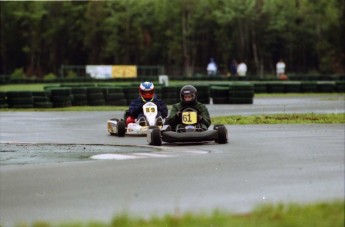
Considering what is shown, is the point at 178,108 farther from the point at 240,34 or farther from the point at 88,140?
the point at 240,34

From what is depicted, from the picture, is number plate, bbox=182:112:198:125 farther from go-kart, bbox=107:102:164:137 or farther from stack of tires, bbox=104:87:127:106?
stack of tires, bbox=104:87:127:106

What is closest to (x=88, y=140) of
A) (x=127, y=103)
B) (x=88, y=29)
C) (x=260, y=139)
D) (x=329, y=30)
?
(x=260, y=139)

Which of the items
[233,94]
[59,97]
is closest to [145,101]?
[59,97]

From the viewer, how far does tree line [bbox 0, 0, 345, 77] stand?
79188 mm

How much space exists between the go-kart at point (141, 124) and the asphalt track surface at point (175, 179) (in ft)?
4.95

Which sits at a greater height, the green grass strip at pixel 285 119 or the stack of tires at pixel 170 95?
the stack of tires at pixel 170 95

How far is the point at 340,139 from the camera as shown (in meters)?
14.9

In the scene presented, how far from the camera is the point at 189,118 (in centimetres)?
1527

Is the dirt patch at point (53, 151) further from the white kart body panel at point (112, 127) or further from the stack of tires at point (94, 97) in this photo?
the stack of tires at point (94, 97)

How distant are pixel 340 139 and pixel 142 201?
6926 millimetres

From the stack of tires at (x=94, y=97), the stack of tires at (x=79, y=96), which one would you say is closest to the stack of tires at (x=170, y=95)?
the stack of tires at (x=94, y=97)

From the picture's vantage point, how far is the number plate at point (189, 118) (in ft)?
50.1

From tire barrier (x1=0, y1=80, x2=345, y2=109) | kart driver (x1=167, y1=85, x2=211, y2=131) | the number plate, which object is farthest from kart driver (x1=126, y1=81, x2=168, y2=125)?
tire barrier (x1=0, y1=80, x2=345, y2=109)

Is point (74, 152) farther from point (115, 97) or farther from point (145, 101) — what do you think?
point (115, 97)
